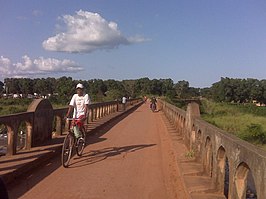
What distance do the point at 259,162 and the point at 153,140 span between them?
1142 centimetres

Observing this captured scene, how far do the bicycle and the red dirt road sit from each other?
21 cm

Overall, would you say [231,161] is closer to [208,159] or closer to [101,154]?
[208,159]

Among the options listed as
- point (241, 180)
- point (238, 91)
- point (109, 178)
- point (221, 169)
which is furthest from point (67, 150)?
point (238, 91)

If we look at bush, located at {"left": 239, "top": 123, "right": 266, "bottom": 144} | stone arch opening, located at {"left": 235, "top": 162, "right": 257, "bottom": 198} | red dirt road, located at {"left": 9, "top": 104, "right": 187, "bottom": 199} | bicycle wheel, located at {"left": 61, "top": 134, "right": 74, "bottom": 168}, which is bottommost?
bush, located at {"left": 239, "top": 123, "right": 266, "bottom": 144}

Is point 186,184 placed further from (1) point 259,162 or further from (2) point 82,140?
(2) point 82,140

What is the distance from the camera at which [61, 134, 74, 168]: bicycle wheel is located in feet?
29.7

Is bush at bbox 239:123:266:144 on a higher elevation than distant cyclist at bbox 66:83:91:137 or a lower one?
lower

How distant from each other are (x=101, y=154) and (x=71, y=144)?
164 centimetres

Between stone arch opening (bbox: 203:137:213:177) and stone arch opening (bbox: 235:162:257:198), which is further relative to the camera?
stone arch opening (bbox: 203:137:213:177)

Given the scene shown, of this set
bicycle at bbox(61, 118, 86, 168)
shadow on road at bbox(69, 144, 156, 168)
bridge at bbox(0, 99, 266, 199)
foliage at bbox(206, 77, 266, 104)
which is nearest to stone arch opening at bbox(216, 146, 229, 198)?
bridge at bbox(0, 99, 266, 199)

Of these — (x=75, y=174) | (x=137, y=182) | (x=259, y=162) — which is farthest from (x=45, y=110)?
(x=259, y=162)

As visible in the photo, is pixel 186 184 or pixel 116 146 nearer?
pixel 186 184

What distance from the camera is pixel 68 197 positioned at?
6.61 metres

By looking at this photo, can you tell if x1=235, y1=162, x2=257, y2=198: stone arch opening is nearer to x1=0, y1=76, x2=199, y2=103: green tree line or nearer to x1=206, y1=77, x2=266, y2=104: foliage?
x1=0, y1=76, x2=199, y2=103: green tree line
